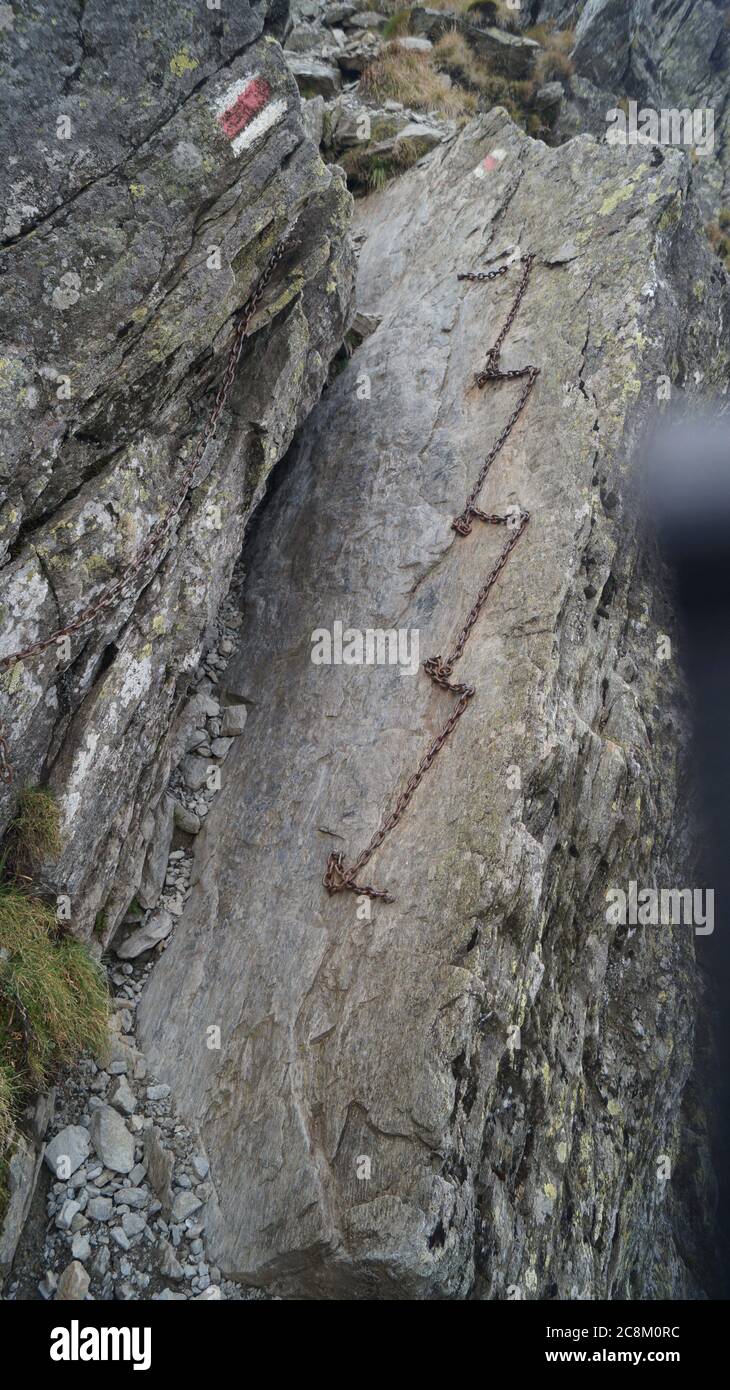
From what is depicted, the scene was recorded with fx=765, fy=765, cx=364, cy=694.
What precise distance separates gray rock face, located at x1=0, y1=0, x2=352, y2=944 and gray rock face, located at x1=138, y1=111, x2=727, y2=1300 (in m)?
1.54

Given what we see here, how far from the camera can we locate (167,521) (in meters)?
7.76

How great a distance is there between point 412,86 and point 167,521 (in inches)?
584

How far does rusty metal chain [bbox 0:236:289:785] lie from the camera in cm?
644

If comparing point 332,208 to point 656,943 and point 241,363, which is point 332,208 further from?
point 656,943

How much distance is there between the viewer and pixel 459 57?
18109 mm

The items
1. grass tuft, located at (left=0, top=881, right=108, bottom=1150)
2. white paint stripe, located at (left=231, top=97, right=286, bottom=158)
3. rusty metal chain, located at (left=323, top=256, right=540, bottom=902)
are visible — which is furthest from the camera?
white paint stripe, located at (left=231, top=97, right=286, bottom=158)

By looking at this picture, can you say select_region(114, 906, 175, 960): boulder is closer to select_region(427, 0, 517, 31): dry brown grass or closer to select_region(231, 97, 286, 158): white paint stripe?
select_region(231, 97, 286, 158): white paint stripe

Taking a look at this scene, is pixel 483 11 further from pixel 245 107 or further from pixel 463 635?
pixel 463 635

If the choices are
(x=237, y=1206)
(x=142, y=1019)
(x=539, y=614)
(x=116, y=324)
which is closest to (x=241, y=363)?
(x=116, y=324)

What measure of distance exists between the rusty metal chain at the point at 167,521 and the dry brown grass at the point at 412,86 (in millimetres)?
10579

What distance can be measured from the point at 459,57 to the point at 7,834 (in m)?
20.6

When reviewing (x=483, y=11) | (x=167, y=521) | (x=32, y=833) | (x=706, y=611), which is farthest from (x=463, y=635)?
(x=483, y=11)

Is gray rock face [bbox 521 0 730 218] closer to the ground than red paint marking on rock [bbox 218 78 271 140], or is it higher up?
higher up

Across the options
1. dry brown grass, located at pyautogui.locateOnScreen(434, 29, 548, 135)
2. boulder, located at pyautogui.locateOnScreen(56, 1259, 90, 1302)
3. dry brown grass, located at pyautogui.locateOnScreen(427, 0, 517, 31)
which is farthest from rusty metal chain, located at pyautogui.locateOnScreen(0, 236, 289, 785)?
dry brown grass, located at pyautogui.locateOnScreen(427, 0, 517, 31)
